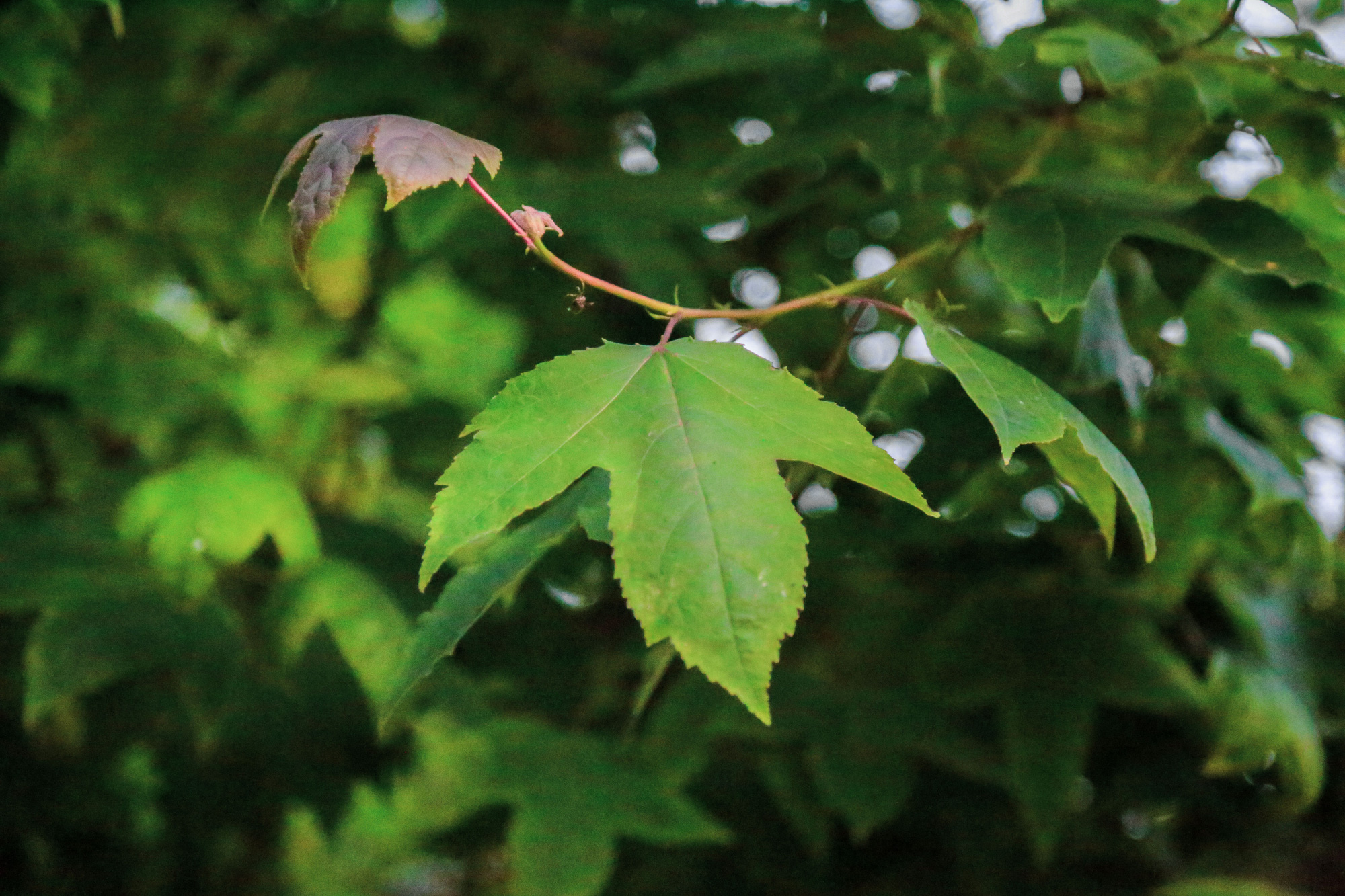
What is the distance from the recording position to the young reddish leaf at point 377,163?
0.50 meters

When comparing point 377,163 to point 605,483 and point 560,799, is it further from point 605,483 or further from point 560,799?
point 560,799

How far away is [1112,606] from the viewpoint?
1.07 meters

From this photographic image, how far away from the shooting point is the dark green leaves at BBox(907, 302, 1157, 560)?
0.54m

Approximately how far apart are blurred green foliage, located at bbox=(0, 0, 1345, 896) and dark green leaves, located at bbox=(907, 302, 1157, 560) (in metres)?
0.02

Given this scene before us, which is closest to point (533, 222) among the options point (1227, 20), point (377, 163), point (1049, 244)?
point (377, 163)

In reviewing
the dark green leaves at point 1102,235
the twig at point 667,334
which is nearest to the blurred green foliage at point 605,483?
the dark green leaves at point 1102,235

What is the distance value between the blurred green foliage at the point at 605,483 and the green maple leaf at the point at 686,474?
0.32ft

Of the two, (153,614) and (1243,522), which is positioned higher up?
(1243,522)

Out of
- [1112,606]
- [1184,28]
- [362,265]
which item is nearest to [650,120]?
[362,265]

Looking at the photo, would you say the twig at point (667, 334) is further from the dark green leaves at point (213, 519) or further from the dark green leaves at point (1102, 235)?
the dark green leaves at point (213, 519)

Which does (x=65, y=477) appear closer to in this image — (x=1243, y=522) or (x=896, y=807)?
(x=896, y=807)

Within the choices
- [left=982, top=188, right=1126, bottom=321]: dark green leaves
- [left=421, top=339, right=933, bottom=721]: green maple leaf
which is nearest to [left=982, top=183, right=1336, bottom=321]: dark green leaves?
[left=982, top=188, right=1126, bottom=321]: dark green leaves

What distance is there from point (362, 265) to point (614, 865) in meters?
0.93

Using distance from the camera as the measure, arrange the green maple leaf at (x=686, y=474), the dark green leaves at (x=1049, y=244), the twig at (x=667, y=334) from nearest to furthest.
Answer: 1. the green maple leaf at (x=686, y=474)
2. the twig at (x=667, y=334)
3. the dark green leaves at (x=1049, y=244)
